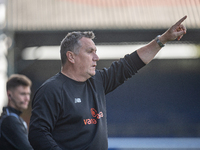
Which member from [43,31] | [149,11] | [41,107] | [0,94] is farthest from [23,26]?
[41,107]

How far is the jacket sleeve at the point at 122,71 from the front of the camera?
243cm

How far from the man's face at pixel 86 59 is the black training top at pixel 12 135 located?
3.36 feet

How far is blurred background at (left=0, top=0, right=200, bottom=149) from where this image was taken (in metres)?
8.26

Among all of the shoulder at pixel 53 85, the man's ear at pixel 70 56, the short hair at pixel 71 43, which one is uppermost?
the short hair at pixel 71 43

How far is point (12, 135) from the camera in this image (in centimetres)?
273

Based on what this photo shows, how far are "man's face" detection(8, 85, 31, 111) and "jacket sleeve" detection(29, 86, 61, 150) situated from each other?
143 cm

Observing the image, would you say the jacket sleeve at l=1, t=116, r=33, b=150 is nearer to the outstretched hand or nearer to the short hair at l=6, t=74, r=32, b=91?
the short hair at l=6, t=74, r=32, b=91

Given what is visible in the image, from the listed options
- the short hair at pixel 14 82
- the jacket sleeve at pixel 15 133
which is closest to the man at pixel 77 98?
the jacket sleeve at pixel 15 133

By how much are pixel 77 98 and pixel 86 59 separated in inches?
14.7

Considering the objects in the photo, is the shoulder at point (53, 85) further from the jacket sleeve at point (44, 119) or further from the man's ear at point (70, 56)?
the man's ear at point (70, 56)

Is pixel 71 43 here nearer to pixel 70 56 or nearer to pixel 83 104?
pixel 70 56

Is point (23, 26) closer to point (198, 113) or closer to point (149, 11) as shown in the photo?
point (149, 11)

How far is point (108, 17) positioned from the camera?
8.30 meters

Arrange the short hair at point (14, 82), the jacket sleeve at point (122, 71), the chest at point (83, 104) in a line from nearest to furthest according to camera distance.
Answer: the chest at point (83, 104) → the jacket sleeve at point (122, 71) → the short hair at point (14, 82)
